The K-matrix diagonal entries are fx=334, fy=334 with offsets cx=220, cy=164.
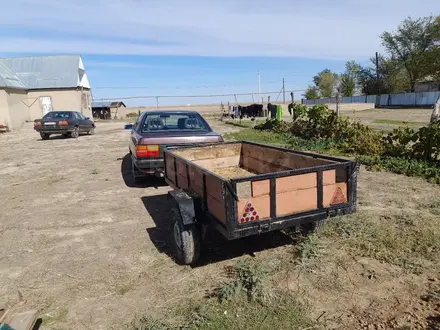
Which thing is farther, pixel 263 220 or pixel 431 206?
pixel 431 206

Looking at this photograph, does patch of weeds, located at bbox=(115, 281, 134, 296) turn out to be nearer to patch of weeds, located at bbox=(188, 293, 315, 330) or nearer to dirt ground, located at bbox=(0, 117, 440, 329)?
dirt ground, located at bbox=(0, 117, 440, 329)

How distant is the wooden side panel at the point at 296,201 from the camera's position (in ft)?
10.7

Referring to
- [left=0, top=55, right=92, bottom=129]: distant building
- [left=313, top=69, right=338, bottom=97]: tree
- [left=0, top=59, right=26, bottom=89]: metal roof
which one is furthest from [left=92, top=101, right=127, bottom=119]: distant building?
[left=313, top=69, right=338, bottom=97]: tree

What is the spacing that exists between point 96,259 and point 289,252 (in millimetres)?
2238

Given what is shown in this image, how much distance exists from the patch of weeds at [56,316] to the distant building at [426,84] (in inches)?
2346

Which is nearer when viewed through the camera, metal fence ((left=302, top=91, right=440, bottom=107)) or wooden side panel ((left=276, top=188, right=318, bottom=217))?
wooden side panel ((left=276, top=188, right=318, bottom=217))

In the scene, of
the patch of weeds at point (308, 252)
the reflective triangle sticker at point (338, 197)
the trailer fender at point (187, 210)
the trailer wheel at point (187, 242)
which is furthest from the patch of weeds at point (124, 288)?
the reflective triangle sticker at point (338, 197)

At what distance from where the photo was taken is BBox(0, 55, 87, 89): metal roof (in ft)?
106

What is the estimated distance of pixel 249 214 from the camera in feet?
10.2

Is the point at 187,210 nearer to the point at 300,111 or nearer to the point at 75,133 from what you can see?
the point at 300,111

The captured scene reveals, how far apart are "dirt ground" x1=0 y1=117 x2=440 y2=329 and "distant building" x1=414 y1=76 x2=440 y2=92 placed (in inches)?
2134

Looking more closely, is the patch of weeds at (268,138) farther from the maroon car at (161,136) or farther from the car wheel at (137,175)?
the car wheel at (137,175)

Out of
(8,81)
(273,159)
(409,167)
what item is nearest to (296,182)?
(273,159)

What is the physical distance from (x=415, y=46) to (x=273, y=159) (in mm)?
58920
